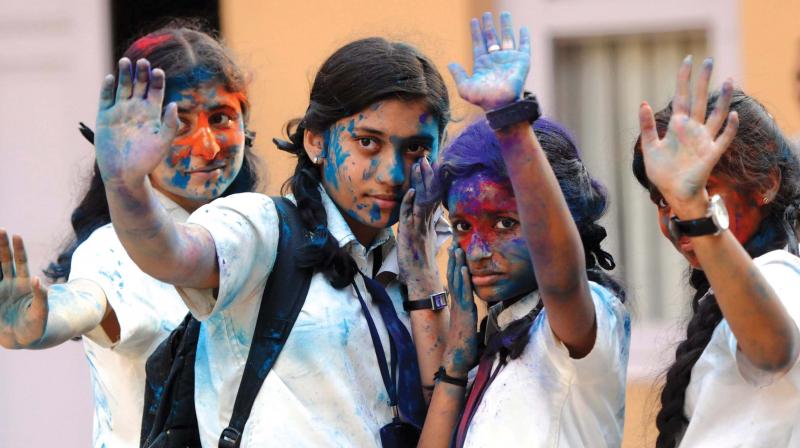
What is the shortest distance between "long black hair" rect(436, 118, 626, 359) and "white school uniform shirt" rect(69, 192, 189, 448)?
2.76 ft

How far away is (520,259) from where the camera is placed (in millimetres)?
3186

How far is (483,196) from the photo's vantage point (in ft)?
10.6

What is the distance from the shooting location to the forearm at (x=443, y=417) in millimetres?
3240

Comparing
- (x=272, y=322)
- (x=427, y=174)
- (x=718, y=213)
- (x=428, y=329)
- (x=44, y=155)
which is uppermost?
(x=718, y=213)

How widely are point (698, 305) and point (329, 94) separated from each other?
3.15 ft

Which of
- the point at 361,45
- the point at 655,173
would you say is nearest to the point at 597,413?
the point at 655,173

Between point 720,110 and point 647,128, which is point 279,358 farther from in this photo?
point 720,110

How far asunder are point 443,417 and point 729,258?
830 mm

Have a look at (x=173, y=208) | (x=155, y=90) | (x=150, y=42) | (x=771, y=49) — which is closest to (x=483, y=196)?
(x=155, y=90)

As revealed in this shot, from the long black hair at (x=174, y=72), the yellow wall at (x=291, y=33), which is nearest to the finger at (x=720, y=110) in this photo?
the long black hair at (x=174, y=72)

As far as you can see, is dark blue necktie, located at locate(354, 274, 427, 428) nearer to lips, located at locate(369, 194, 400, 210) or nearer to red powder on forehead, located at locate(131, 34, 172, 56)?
lips, located at locate(369, 194, 400, 210)

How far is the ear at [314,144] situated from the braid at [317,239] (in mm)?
29

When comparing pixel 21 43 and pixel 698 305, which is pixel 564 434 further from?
pixel 21 43

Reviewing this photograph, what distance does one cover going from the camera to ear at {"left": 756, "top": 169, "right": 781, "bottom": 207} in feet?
9.98
